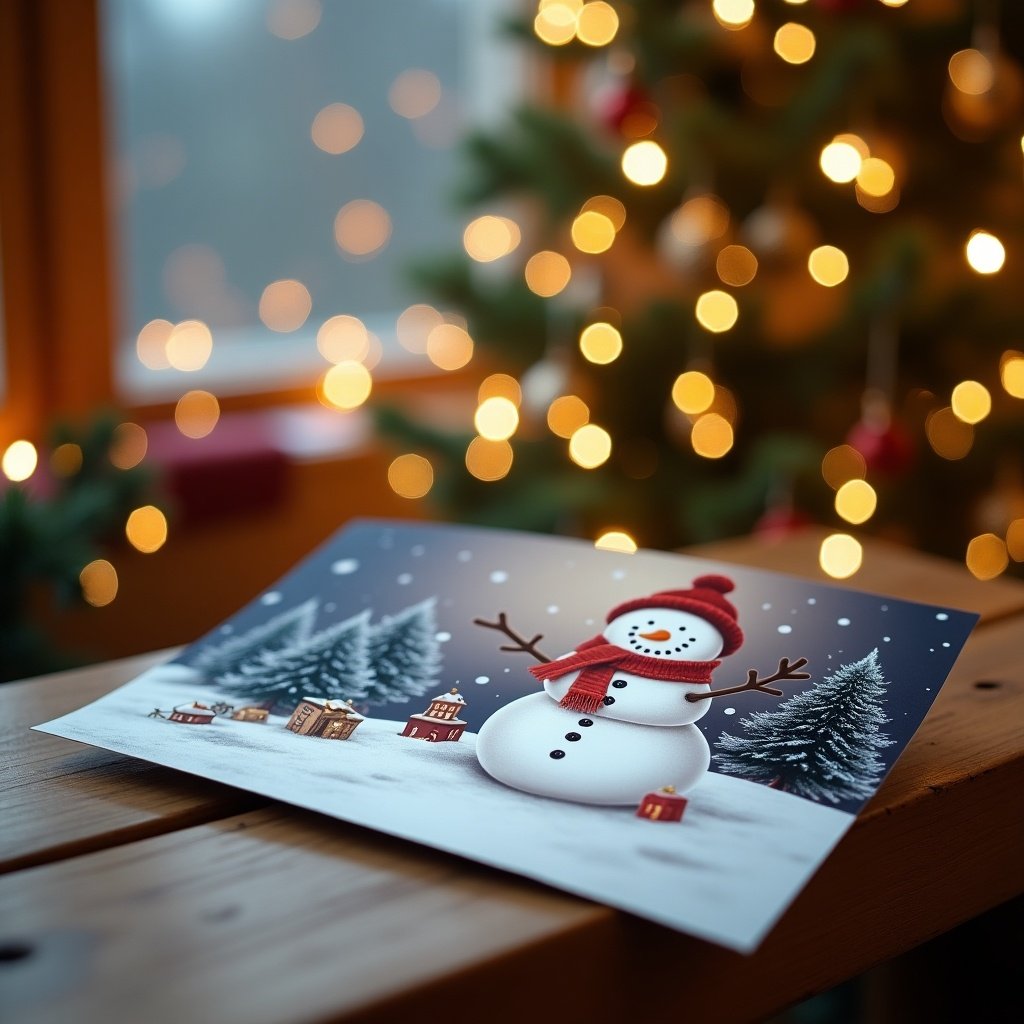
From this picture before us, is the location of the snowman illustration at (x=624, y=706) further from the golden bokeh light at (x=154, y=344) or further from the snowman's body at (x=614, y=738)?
the golden bokeh light at (x=154, y=344)

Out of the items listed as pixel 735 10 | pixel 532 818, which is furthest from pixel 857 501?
pixel 532 818

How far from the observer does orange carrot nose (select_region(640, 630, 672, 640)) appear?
1.58 ft

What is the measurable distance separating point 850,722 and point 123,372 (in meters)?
1.34

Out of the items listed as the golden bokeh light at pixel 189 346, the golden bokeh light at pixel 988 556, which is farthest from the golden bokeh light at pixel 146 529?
the golden bokeh light at pixel 988 556

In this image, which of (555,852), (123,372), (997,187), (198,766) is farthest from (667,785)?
(123,372)

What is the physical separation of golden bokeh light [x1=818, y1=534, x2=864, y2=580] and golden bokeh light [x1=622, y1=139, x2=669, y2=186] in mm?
690

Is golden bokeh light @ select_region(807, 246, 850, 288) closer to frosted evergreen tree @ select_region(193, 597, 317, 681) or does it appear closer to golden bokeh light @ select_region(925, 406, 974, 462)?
golden bokeh light @ select_region(925, 406, 974, 462)

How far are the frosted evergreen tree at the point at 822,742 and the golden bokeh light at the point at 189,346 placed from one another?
137 cm

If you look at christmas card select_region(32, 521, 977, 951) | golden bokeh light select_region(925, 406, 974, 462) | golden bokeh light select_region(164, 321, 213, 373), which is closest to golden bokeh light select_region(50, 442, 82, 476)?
christmas card select_region(32, 521, 977, 951)

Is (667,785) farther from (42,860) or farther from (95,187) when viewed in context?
(95,187)

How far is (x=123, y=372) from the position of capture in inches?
63.0

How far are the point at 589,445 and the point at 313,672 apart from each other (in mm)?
945

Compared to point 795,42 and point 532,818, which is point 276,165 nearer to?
point 795,42

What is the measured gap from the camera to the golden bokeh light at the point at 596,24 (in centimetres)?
135
